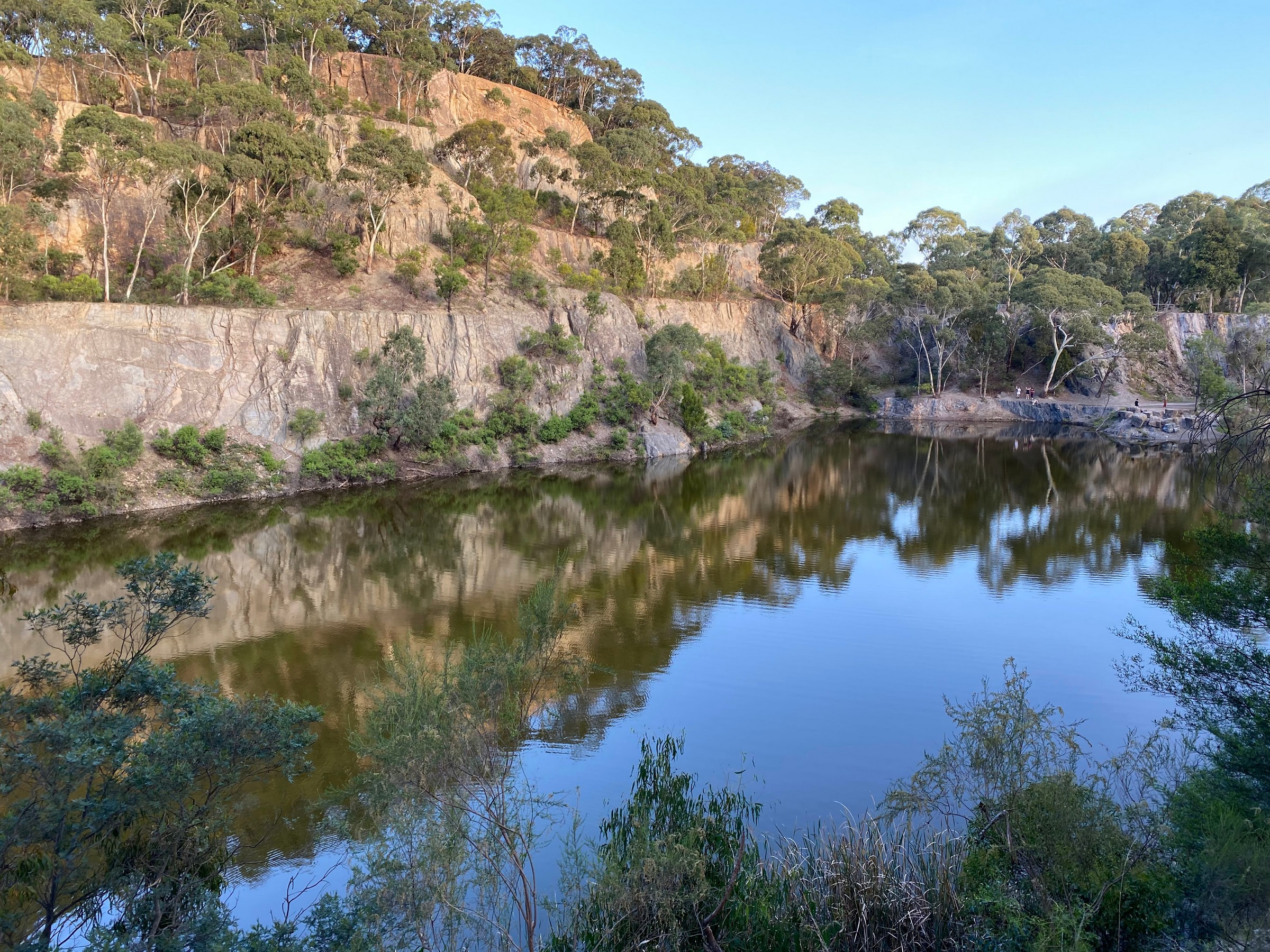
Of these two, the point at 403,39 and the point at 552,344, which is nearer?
the point at 552,344

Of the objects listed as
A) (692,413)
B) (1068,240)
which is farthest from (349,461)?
(1068,240)

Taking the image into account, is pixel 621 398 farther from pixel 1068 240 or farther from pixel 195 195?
pixel 1068 240

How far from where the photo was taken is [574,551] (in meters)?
25.5

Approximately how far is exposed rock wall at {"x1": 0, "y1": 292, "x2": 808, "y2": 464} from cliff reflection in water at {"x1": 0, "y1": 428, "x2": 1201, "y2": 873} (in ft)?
14.9

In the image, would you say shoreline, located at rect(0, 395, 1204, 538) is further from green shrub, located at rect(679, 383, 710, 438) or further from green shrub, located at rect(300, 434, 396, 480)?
green shrub, located at rect(679, 383, 710, 438)

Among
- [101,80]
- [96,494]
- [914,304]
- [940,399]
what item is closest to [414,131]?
[101,80]

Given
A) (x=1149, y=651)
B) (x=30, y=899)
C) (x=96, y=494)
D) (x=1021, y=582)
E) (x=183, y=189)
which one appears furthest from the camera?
(x=183, y=189)

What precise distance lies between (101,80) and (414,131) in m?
17.6

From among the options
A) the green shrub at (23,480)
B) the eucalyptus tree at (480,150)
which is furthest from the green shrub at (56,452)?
the eucalyptus tree at (480,150)

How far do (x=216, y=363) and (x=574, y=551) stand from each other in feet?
61.8

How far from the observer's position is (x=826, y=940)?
8086mm

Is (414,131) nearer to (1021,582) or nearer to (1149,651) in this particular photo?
(1021,582)

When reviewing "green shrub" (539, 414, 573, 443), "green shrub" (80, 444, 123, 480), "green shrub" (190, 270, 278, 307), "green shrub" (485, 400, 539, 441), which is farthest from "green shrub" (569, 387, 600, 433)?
"green shrub" (80, 444, 123, 480)

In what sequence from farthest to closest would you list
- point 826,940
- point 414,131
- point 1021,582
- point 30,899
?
point 414,131, point 1021,582, point 826,940, point 30,899
